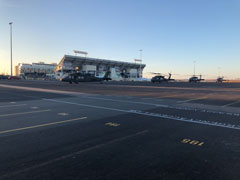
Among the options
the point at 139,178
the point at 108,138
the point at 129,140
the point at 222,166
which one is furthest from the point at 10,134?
the point at 222,166

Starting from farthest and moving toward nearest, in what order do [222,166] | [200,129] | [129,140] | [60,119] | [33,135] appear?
[60,119] < [200,129] < [33,135] < [129,140] < [222,166]

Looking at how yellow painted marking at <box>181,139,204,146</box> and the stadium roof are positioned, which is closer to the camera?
yellow painted marking at <box>181,139,204,146</box>

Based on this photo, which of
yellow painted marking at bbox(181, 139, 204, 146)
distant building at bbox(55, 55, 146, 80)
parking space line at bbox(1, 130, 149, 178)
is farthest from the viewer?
distant building at bbox(55, 55, 146, 80)

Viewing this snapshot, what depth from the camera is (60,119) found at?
862cm

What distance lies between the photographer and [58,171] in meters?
3.86

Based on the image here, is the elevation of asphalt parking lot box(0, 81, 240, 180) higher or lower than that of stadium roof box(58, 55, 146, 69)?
lower

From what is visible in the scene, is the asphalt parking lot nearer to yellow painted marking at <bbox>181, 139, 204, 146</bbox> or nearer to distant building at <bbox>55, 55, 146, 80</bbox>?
yellow painted marking at <bbox>181, 139, 204, 146</bbox>

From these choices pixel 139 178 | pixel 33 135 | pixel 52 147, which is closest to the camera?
pixel 139 178

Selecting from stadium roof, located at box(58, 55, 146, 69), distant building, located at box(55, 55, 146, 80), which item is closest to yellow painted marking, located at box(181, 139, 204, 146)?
distant building, located at box(55, 55, 146, 80)

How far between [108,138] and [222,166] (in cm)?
324

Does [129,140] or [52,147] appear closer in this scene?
[52,147]

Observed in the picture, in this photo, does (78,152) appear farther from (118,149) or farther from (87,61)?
(87,61)

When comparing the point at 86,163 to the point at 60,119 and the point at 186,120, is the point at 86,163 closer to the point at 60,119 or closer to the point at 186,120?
the point at 60,119

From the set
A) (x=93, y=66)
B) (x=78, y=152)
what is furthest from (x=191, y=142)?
(x=93, y=66)
